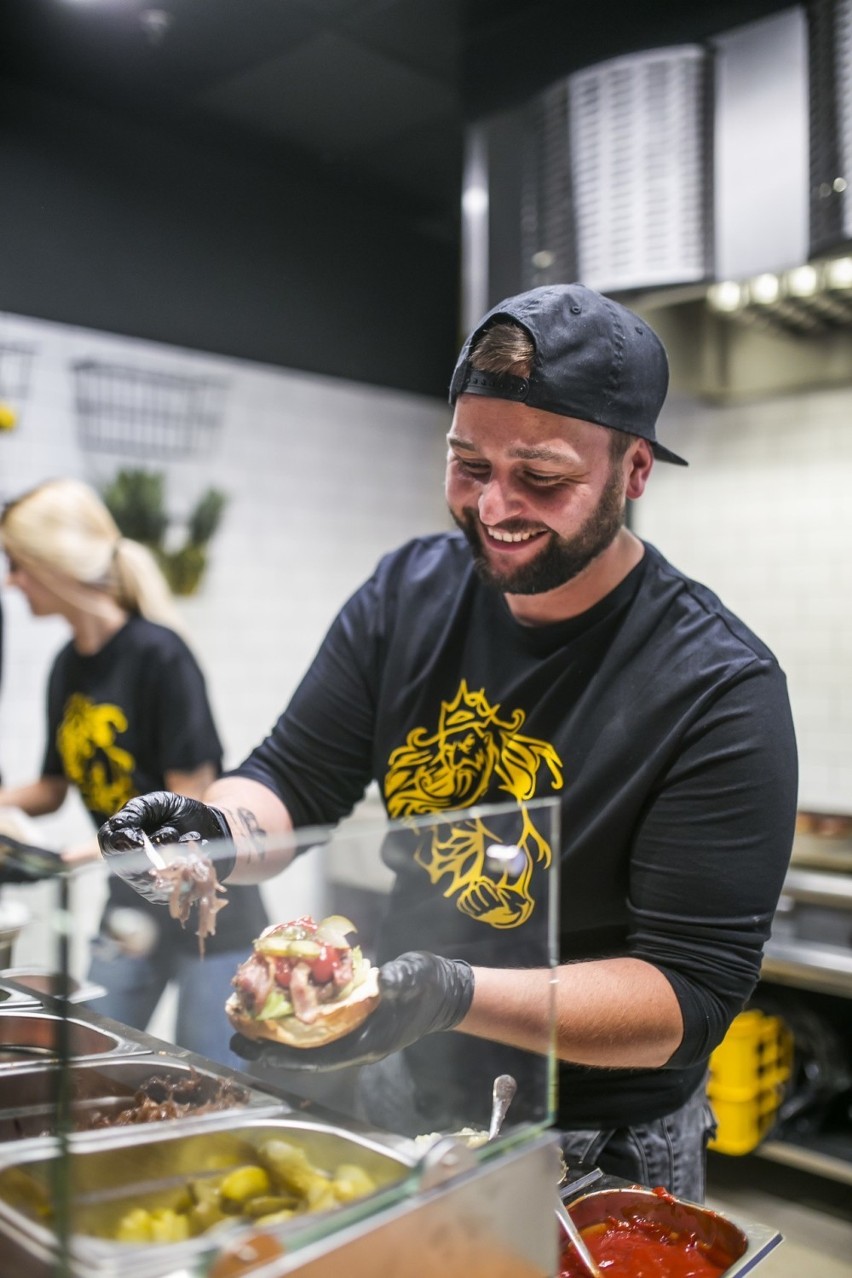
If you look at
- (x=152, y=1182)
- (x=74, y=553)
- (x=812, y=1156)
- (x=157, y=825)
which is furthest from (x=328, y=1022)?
(x=812, y=1156)

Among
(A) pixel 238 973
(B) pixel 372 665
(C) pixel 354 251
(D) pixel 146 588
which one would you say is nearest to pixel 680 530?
(C) pixel 354 251

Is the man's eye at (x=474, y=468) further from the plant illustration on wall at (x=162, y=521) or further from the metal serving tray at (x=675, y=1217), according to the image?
the plant illustration on wall at (x=162, y=521)

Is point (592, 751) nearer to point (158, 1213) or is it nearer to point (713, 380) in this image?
point (158, 1213)

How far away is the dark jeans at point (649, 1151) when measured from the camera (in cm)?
144

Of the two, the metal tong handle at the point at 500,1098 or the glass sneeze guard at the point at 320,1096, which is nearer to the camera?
the glass sneeze guard at the point at 320,1096

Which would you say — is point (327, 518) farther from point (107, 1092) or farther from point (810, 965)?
point (107, 1092)

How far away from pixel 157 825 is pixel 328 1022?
472mm

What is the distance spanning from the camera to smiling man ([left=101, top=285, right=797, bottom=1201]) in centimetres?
132

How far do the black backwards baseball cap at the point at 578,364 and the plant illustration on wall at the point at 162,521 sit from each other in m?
2.28

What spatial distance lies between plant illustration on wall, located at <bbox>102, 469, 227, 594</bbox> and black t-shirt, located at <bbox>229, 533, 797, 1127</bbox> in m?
1.95

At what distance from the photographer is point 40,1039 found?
3.29 feet

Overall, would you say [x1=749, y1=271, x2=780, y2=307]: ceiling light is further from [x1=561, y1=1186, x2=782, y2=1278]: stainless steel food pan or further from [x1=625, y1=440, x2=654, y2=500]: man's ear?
[x1=561, y1=1186, x2=782, y2=1278]: stainless steel food pan

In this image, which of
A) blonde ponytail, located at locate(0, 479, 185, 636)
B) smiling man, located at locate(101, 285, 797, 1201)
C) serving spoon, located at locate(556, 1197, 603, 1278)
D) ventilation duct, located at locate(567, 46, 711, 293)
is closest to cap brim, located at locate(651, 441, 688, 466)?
smiling man, located at locate(101, 285, 797, 1201)

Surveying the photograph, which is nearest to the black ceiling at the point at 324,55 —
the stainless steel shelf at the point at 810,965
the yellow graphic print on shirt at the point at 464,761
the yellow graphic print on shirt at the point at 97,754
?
the yellow graphic print on shirt at the point at 97,754
